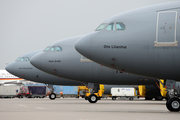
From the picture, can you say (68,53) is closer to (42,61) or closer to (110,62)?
(42,61)

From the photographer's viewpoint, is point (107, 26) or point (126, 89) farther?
point (126, 89)

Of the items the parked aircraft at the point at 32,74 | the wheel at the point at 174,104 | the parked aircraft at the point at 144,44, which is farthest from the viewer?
the parked aircraft at the point at 32,74

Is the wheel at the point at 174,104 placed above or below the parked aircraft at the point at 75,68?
below

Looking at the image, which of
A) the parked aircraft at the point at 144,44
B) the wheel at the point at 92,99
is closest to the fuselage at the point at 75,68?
the wheel at the point at 92,99

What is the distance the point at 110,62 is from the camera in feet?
63.6

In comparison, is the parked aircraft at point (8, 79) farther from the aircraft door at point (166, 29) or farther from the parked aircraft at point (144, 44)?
the aircraft door at point (166, 29)

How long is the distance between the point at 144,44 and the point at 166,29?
4.85 feet

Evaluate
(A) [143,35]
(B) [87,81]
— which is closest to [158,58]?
(A) [143,35]

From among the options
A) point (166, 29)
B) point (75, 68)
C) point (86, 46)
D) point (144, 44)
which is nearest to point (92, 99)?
point (75, 68)

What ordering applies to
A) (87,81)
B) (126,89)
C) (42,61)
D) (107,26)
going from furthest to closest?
(126,89) → (42,61) → (87,81) → (107,26)

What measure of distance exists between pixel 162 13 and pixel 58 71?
16.5 m

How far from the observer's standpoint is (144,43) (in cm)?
1848

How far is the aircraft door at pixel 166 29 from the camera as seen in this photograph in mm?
17902

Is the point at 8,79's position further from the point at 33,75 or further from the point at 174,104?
the point at 174,104
